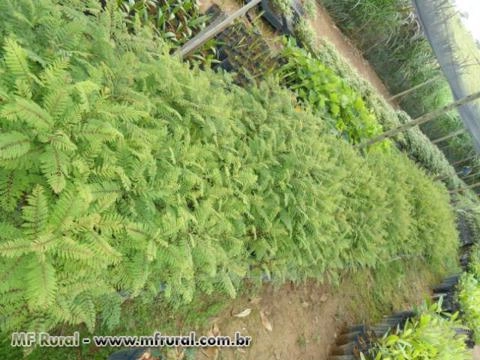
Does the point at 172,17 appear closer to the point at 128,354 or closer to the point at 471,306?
the point at 128,354

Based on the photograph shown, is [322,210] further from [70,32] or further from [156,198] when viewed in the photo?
[70,32]

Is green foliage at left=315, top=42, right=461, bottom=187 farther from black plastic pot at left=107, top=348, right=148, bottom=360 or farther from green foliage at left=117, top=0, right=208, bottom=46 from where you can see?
black plastic pot at left=107, top=348, right=148, bottom=360

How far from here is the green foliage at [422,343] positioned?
418cm

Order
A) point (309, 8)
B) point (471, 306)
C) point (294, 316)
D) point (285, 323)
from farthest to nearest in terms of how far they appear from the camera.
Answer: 1. point (309, 8)
2. point (471, 306)
3. point (294, 316)
4. point (285, 323)

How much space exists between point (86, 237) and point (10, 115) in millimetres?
756

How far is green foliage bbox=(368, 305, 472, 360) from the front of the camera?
4175 millimetres

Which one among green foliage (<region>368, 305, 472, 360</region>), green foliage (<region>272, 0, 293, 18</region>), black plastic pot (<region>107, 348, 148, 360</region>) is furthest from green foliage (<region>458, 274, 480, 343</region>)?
black plastic pot (<region>107, 348, 148, 360</region>)

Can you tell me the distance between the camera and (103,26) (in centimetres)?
279

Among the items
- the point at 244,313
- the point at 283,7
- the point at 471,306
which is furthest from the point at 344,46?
the point at 244,313

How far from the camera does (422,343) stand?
4.46 meters

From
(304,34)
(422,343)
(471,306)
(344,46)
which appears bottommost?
(422,343)

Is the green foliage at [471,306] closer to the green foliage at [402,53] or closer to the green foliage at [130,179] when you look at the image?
the green foliage at [130,179]

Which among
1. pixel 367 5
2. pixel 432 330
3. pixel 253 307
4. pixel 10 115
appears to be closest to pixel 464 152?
pixel 367 5

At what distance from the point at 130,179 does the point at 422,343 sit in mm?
4237
